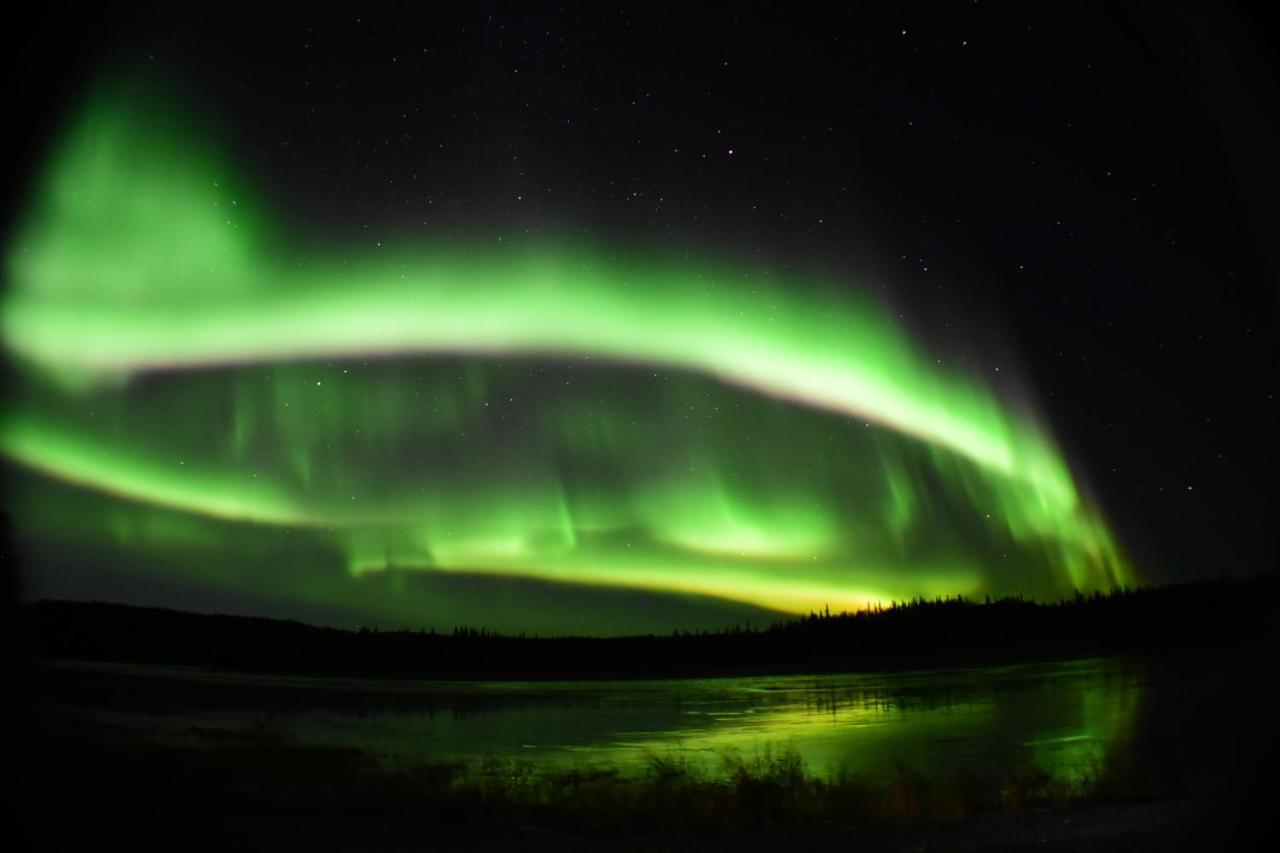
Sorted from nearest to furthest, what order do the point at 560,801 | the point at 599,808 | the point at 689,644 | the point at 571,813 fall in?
the point at 571,813 < the point at 599,808 < the point at 560,801 < the point at 689,644

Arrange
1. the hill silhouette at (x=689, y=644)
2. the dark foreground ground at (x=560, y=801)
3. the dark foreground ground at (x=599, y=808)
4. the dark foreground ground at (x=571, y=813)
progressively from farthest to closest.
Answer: the hill silhouette at (x=689, y=644)
the dark foreground ground at (x=571, y=813)
the dark foreground ground at (x=599, y=808)
the dark foreground ground at (x=560, y=801)

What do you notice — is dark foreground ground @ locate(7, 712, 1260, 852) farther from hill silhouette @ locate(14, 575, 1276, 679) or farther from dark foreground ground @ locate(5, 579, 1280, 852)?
hill silhouette @ locate(14, 575, 1276, 679)

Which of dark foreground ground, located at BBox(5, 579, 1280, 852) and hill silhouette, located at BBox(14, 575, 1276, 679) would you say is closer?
dark foreground ground, located at BBox(5, 579, 1280, 852)

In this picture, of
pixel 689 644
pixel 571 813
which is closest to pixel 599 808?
pixel 571 813

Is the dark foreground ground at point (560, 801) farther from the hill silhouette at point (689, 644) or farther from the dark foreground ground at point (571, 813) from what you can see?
the hill silhouette at point (689, 644)

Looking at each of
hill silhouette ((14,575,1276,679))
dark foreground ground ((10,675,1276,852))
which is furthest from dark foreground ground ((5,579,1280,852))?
hill silhouette ((14,575,1276,679))

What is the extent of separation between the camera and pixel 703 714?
106ft

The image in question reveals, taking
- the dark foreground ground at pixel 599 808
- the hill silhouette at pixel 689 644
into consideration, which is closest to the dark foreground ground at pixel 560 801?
the dark foreground ground at pixel 599 808

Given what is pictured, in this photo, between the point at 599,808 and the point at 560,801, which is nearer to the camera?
the point at 599,808

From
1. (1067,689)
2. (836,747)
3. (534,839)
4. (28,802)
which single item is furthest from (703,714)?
(28,802)

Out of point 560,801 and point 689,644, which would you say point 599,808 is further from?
point 689,644

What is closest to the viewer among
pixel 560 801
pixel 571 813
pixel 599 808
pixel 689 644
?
pixel 571 813

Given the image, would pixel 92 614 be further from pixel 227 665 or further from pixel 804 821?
pixel 804 821

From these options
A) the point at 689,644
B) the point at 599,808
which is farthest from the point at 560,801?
the point at 689,644
